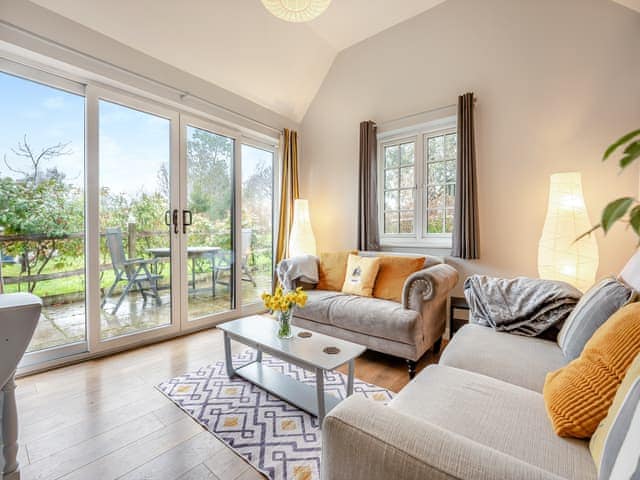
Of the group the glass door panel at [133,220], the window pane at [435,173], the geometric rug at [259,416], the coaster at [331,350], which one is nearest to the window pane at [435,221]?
the window pane at [435,173]

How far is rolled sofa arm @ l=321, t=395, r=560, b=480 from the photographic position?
1.89ft

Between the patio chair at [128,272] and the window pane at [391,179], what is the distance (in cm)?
243

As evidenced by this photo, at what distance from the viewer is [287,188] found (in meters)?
3.71

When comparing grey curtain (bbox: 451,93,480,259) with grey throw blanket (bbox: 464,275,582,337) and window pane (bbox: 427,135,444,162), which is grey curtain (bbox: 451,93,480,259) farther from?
grey throw blanket (bbox: 464,275,582,337)

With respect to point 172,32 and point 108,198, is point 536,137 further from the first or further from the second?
point 108,198

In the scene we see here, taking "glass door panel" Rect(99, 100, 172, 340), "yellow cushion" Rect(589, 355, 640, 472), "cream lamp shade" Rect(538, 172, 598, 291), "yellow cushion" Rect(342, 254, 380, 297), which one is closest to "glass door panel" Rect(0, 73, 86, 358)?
"glass door panel" Rect(99, 100, 172, 340)

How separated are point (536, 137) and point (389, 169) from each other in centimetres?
132

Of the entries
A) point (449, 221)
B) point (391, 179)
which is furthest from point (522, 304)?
point (391, 179)

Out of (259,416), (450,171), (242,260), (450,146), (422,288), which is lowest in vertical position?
(259,416)

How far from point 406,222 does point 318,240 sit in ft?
3.71

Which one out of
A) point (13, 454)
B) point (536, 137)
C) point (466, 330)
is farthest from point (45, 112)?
point (536, 137)

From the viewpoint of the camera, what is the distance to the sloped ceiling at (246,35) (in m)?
2.24

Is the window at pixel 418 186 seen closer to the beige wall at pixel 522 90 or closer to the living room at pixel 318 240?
the living room at pixel 318 240

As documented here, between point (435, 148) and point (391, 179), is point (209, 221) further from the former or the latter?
point (435, 148)
